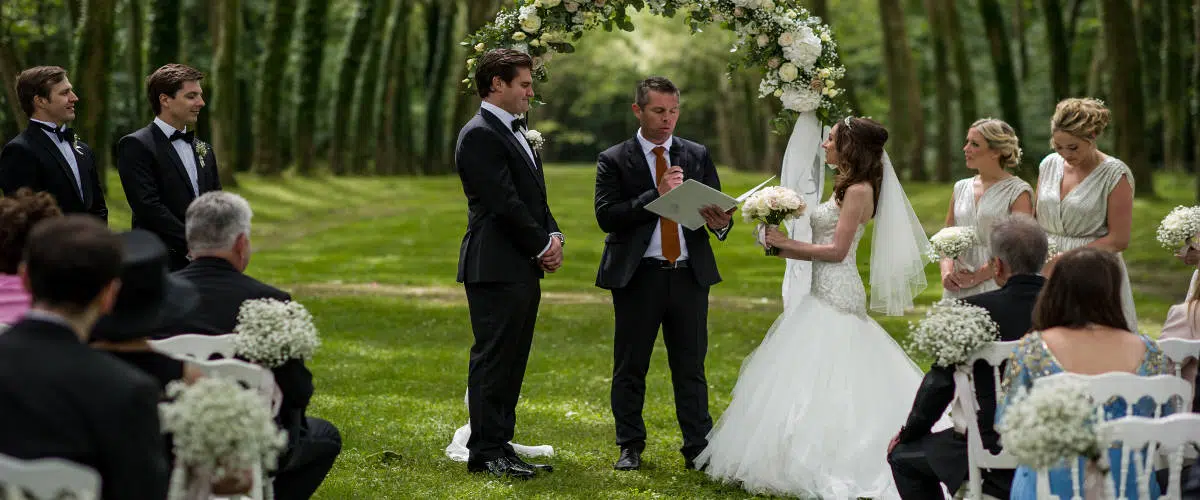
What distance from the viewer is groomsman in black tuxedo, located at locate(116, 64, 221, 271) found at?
729cm

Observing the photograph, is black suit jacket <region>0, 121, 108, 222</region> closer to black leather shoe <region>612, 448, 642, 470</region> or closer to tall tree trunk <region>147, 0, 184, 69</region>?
black leather shoe <region>612, 448, 642, 470</region>

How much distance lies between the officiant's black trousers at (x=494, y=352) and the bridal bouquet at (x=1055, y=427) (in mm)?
3701

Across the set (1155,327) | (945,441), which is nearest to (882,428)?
(945,441)

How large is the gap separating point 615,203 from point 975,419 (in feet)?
9.95

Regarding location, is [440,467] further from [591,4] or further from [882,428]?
[591,4]

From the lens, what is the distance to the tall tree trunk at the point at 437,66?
4528 cm

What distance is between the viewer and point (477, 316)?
7.27m

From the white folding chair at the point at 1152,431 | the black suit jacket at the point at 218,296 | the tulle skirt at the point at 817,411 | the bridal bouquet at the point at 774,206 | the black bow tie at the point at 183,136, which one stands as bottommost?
the tulle skirt at the point at 817,411

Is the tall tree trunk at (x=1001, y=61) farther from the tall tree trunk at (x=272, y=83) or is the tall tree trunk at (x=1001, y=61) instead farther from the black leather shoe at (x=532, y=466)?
the black leather shoe at (x=532, y=466)

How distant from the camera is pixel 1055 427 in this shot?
3891mm

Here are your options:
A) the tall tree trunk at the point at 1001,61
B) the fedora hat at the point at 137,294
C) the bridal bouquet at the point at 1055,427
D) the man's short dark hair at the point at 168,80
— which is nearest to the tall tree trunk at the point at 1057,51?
the tall tree trunk at the point at 1001,61

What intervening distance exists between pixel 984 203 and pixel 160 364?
16.3 ft

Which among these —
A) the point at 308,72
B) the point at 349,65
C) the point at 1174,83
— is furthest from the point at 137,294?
the point at 349,65

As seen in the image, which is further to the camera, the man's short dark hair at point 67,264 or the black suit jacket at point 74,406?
the man's short dark hair at point 67,264
